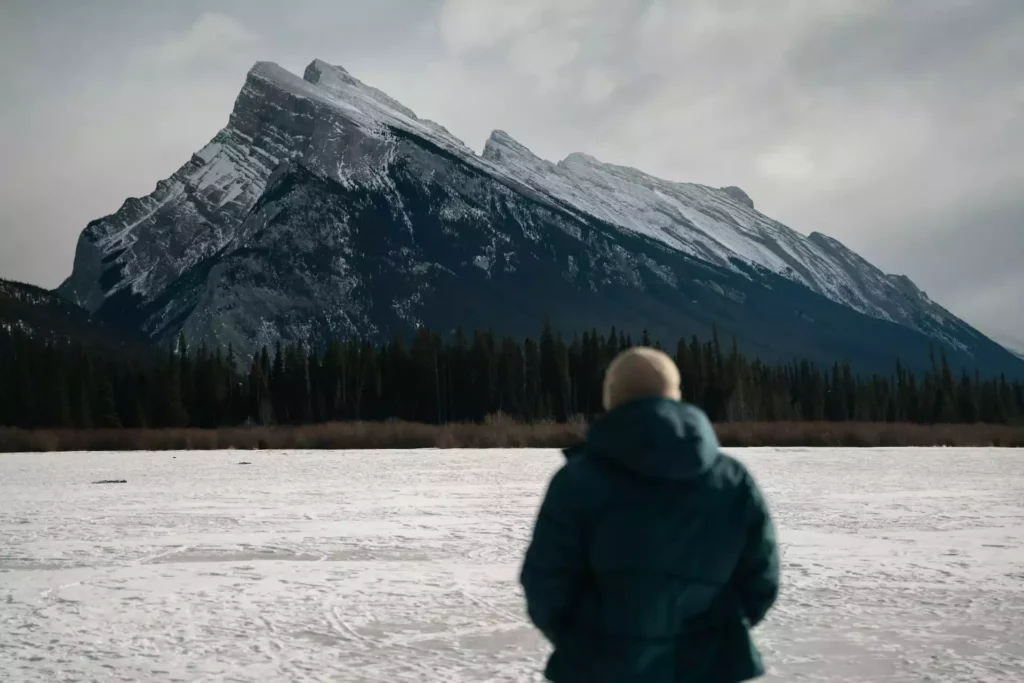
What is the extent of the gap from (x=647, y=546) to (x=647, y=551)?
16 mm

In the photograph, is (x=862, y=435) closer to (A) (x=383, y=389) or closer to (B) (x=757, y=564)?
(B) (x=757, y=564)

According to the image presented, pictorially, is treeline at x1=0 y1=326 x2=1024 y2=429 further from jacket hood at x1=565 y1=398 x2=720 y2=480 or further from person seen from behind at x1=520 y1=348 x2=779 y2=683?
jacket hood at x1=565 y1=398 x2=720 y2=480

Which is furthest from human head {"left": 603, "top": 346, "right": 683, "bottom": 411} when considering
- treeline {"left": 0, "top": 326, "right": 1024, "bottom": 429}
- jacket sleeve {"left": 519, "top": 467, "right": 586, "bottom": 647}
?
treeline {"left": 0, "top": 326, "right": 1024, "bottom": 429}

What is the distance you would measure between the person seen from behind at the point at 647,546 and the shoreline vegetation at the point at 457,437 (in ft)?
114

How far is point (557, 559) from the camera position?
9.55 ft

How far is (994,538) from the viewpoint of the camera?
38.6 feet

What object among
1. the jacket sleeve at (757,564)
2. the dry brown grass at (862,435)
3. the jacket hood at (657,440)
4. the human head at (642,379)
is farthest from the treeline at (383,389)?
the jacket hood at (657,440)

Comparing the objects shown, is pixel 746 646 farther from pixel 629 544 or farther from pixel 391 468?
pixel 391 468

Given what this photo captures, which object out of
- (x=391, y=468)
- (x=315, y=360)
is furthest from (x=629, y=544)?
(x=315, y=360)

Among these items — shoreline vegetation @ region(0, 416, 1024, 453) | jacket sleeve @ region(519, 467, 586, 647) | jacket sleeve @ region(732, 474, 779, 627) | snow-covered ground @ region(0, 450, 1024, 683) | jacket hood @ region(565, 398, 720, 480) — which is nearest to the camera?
jacket hood @ region(565, 398, 720, 480)

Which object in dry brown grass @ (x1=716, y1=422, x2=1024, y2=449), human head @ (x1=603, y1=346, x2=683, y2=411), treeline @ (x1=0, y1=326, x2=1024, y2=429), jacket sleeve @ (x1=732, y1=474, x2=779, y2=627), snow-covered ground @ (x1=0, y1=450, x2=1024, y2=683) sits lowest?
snow-covered ground @ (x1=0, y1=450, x2=1024, y2=683)

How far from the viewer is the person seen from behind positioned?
2.83 metres

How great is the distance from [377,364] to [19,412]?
3588 centimetres

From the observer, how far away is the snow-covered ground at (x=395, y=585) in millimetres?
6391
